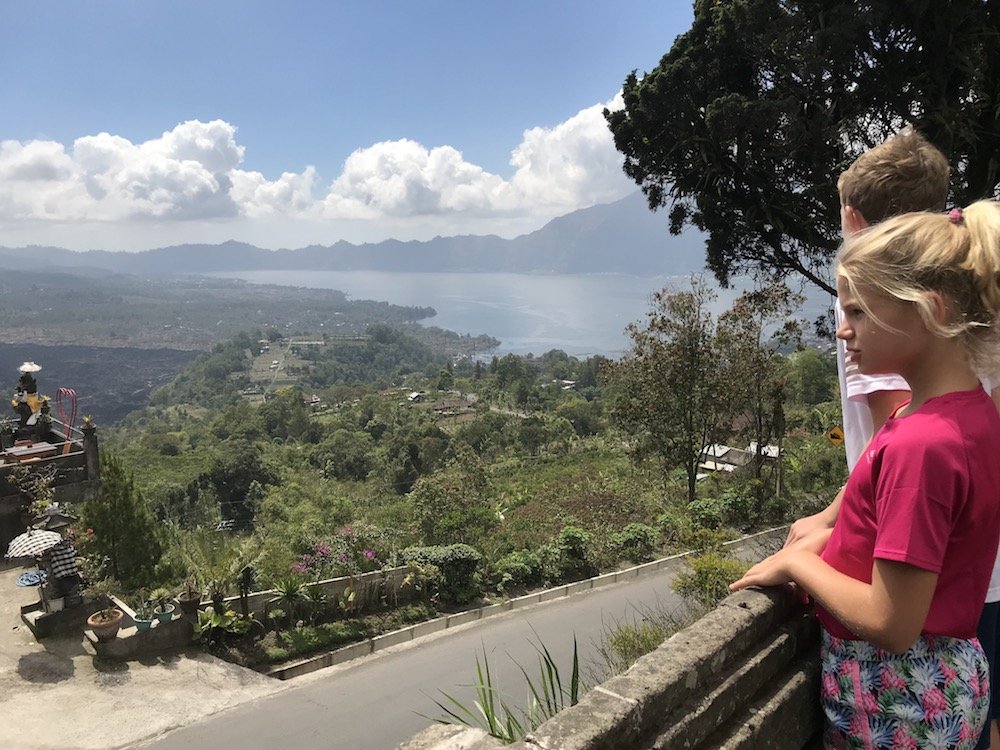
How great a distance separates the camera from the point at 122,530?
8.84 meters

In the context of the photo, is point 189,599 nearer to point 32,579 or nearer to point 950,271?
point 32,579

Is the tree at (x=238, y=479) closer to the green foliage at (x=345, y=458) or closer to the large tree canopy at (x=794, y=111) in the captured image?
the green foliage at (x=345, y=458)

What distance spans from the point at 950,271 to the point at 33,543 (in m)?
8.26

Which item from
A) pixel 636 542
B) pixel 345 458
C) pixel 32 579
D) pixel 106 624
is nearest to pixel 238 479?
pixel 345 458

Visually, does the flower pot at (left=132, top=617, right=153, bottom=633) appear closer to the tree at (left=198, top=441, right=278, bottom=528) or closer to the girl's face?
the girl's face

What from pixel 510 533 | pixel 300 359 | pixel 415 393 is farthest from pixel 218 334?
pixel 510 533

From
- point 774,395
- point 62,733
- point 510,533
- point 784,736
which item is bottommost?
point 510,533

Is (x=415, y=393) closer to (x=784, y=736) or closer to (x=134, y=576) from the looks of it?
(x=134, y=576)

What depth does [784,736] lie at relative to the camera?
1.61m

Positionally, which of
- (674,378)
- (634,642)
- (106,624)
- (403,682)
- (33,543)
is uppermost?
(674,378)

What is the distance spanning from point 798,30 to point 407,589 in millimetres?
8207

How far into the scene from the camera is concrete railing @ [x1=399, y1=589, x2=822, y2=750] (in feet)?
4.39

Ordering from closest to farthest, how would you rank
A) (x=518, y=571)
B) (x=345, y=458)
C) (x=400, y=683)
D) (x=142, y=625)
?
(x=400, y=683) → (x=142, y=625) → (x=518, y=571) → (x=345, y=458)

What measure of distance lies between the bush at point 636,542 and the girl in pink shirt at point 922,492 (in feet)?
31.5
